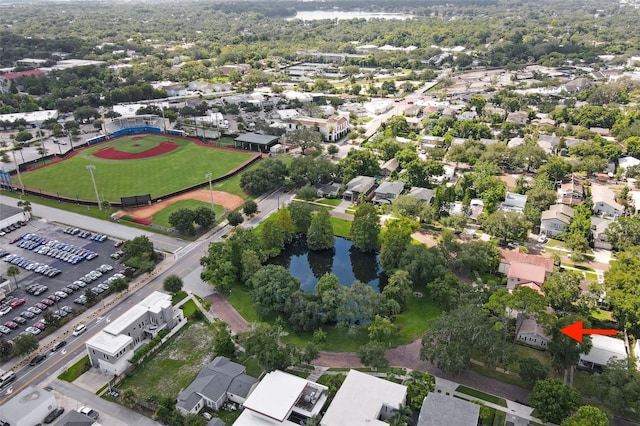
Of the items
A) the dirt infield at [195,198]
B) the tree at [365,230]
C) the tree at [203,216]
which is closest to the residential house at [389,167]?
the tree at [365,230]

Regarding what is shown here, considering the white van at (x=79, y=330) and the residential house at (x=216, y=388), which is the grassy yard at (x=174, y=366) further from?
the white van at (x=79, y=330)

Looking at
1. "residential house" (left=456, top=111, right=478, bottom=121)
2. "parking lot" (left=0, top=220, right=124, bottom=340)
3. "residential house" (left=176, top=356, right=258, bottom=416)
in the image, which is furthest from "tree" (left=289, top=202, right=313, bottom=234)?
"residential house" (left=456, top=111, right=478, bottom=121)

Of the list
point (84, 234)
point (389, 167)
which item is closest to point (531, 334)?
point (389, 167)

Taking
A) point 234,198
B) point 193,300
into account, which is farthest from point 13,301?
point 234,198

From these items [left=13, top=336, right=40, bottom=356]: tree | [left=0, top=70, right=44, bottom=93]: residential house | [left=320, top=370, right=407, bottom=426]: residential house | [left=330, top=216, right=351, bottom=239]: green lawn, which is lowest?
[left=330, top=216, right=351, bottom=239]: green lawn

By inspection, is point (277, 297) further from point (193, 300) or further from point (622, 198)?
point (622, 198)

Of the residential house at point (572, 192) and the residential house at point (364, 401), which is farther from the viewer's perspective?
the residential house at point (572, 192)

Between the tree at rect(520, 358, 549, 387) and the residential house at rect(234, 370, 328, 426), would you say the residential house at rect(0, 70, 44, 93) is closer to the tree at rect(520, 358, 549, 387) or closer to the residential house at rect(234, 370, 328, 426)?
the residential house at rect(234, 370, 328, 426)

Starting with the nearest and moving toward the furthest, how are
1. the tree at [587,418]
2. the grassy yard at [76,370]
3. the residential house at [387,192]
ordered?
the tree at [587,418] < the grassy yard at [76,370] < the residential house at [387,192]
